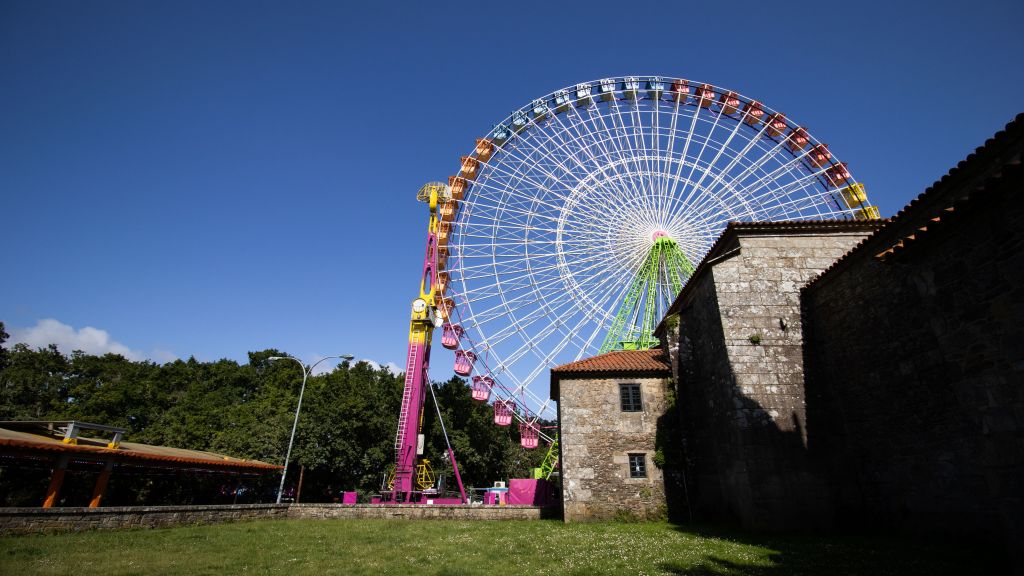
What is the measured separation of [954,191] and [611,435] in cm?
1200

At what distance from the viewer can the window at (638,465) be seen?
54.0 feet

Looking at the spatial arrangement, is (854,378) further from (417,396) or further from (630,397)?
(417,396)

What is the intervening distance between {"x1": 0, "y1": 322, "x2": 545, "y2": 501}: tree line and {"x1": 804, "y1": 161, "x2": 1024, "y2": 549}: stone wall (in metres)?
27.2

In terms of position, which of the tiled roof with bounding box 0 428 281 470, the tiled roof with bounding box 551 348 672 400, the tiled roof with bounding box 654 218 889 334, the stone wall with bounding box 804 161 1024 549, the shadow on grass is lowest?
the shadow on grass

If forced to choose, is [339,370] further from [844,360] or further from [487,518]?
[844,360]

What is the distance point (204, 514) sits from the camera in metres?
15.5

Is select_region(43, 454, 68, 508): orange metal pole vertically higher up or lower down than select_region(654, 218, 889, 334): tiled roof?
lower down

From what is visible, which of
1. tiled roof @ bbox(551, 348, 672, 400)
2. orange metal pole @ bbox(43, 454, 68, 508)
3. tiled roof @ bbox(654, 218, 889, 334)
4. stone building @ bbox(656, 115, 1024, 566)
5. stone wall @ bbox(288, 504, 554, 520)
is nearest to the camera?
stone building @ bbox(656, 115, 1024, 566)

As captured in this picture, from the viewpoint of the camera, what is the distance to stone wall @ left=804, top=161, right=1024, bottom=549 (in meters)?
6.08

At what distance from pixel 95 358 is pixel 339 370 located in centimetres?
2158

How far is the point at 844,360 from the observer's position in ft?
41.2

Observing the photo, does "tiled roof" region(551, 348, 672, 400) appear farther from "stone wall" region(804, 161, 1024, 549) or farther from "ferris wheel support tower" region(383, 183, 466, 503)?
"ferris wheel support tower" region(383, 183, 466, 503)

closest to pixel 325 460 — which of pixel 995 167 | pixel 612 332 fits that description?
pixel 612 332

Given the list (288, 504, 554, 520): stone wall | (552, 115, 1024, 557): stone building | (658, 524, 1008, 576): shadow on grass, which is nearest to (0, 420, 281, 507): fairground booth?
(288, 504, 554, 520): stone wall
